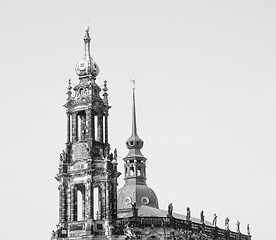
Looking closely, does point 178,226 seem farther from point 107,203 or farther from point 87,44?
point 87,44

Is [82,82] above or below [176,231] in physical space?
above

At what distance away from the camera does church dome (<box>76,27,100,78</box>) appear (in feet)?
254

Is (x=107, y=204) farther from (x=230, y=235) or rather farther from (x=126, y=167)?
(x=230, y=235)

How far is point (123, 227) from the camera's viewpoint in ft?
250

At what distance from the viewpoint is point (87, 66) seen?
77438 millimetres

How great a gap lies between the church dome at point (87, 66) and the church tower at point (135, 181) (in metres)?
17.7

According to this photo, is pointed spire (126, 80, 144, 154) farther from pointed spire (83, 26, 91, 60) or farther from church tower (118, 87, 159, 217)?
pointed spire (83, 26, 91, 60)

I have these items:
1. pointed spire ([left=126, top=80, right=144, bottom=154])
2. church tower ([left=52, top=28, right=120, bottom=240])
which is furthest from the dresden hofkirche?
pointed spire ([left=126, top=80, right=144, bottom=154])

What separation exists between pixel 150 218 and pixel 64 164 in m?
10.7

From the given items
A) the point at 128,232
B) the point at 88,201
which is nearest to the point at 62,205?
the point at 88,201

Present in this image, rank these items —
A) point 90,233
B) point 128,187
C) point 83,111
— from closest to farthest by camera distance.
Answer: point 90,233 < point 83,111 < point 128,187

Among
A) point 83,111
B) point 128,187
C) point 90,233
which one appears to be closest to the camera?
point 90,233

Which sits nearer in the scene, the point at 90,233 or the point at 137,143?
the point at 90,233

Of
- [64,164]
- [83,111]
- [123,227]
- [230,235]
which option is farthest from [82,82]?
[230,235]
